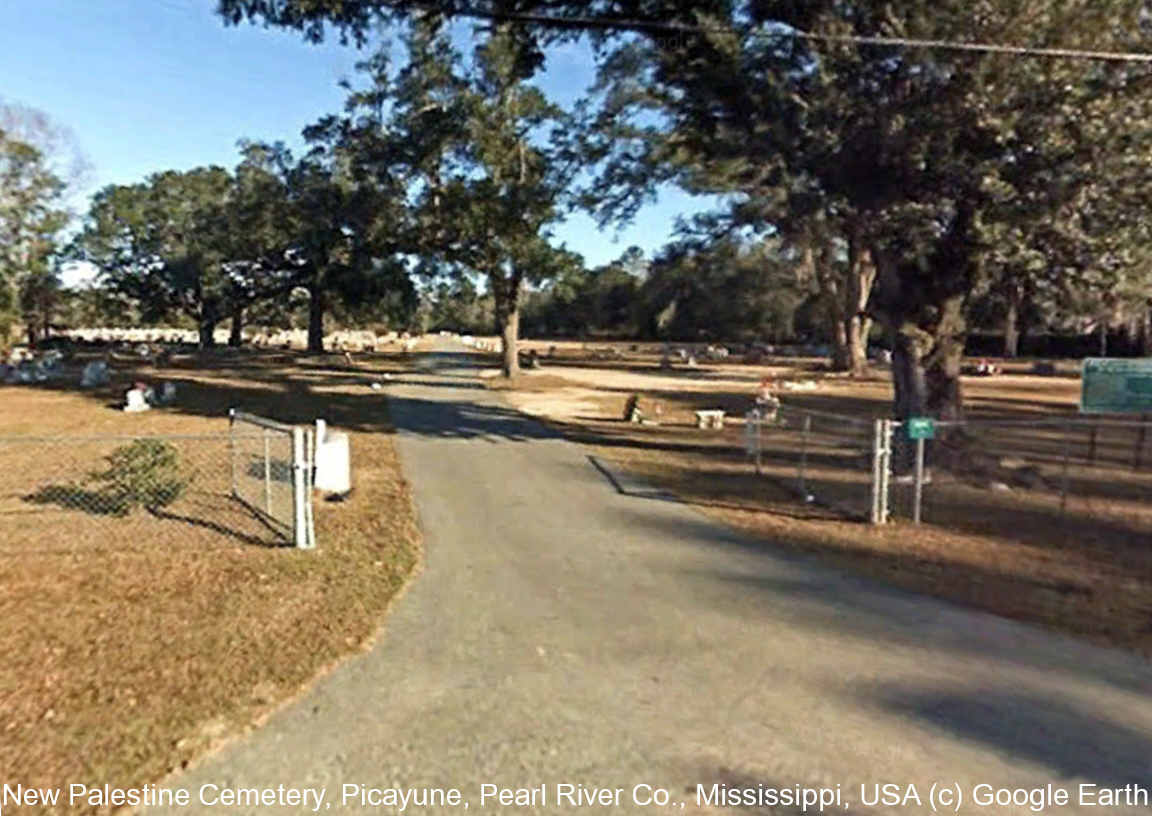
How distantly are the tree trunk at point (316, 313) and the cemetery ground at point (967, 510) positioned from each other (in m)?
33.3

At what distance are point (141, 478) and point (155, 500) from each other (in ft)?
1.13

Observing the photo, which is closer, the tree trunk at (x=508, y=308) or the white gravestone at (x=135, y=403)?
the white gravestone at (x=135, y=403)

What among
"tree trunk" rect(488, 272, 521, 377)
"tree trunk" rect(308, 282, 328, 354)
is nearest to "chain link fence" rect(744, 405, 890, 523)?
"tree trunk" rect(488, 272, 521, 377)

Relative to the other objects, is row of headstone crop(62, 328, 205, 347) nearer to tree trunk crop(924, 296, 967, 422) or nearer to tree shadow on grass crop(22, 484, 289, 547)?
tree shadow on grass crop(22, 484, 289, 547)

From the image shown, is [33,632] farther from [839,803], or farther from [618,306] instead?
[618,306]

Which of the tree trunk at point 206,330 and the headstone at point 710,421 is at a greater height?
the tree trunk at point 206,330

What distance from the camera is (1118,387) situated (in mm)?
12086

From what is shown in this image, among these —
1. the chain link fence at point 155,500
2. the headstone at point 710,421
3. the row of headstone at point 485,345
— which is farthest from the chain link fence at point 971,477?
the row of headstone at point 485,345

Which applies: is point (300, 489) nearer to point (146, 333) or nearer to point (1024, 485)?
point (1024, 485)

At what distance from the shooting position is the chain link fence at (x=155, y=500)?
7.79 m

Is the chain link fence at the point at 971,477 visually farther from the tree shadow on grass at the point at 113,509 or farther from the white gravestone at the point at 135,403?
the white gravestone at the point at 135,403

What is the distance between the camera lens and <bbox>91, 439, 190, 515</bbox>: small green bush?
9.02 m

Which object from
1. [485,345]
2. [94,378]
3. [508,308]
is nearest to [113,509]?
[94,378]

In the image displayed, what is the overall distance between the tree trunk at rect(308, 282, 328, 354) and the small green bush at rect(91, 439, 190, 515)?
42319 mm
